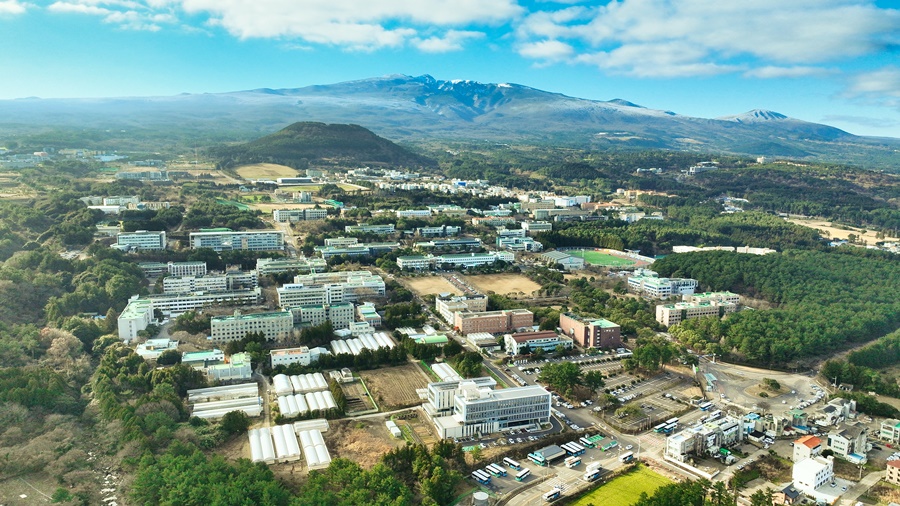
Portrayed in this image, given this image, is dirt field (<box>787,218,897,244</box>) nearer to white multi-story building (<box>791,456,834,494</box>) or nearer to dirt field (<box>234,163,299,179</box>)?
white multi-story building (<box>791,456,834,494</box>)

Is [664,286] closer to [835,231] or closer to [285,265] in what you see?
[285,265]

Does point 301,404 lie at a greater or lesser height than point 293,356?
lesser

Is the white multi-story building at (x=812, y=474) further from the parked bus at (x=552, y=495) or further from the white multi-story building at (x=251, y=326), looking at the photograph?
the white multi-story building at (x=251, y=326)

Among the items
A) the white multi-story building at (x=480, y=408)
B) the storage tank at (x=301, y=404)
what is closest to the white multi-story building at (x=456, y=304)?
the white multi-story building at (x=480, y=408)

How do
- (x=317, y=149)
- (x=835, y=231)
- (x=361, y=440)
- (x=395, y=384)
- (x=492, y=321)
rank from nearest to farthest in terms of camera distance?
(x=361, y=440) < (x=395, y=384) < (x=492, y=321) < (x=835, y=231) < (x=317, y=149)

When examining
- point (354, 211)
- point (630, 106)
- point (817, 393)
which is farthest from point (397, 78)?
point (817, 393)

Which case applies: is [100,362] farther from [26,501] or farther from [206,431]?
[26,501]

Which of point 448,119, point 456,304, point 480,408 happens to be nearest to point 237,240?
point 456,304
